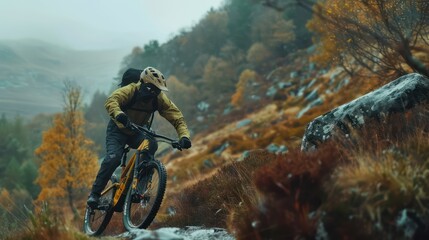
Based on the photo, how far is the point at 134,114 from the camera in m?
7.25

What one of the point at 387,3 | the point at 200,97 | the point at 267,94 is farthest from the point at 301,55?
the point at 387,3

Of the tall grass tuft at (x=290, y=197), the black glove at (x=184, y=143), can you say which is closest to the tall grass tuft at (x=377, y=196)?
the tall grass tuft at (x=290, y=197)

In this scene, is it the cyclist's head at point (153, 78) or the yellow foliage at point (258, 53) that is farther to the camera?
the yellow foliage at point (258, 53)

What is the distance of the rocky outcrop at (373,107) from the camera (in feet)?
19.6

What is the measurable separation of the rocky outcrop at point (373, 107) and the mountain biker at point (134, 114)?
208cm

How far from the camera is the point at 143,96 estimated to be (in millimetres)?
7035

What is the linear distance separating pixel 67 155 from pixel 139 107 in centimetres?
1944

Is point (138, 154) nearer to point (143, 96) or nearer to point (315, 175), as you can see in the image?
point (143, 96)

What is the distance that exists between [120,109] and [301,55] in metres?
70.9

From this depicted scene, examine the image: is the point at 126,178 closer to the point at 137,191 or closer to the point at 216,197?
the point at 137,191

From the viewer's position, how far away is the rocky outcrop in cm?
598

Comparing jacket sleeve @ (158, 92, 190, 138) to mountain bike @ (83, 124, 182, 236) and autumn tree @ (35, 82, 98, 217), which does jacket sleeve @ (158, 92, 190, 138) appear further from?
autumn tree @ (35, 82, 98, 217)

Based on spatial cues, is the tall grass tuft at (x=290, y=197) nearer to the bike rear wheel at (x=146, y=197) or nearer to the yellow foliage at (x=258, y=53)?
the bike rear wheel at (x=146, y=197)

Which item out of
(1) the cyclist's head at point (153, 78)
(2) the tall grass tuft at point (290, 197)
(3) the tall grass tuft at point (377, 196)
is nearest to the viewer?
(3) the tall grass tuft at point (377, 196)
